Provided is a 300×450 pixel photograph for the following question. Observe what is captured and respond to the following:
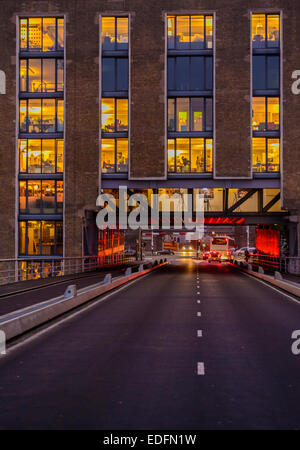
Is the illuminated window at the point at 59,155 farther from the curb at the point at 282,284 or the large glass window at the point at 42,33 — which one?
the curb at the point at 282,284

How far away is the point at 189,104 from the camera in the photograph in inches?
2058

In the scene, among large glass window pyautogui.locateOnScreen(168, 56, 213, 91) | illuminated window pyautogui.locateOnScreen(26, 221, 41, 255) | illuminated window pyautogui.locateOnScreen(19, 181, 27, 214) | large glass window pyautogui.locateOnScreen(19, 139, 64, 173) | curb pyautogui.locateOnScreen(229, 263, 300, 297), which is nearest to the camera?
curb pyautogui.locateOnScreen(229, 263, 300, 297)

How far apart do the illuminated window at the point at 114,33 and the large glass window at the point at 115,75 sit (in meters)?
1.35

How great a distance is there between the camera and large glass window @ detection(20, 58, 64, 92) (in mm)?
52938

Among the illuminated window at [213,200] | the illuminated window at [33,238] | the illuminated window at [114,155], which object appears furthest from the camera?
the illuminated window at [213,200]

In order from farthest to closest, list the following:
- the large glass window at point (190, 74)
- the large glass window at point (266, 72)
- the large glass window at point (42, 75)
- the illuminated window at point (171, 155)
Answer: the large glass window at point (42, 75) → the large glass window at point (190, 74) → the large glass window at point (266, 72) → the illuminated window at point (171, 155)

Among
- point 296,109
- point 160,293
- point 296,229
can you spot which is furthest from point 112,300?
point 296,109

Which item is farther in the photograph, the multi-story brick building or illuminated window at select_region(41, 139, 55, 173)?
illuminated window at select_region(41, 139, 55, 173)

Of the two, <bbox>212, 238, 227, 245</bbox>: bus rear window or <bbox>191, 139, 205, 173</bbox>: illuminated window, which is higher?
<bbox>191, 139, 205, 173</bbox>: illuminated window

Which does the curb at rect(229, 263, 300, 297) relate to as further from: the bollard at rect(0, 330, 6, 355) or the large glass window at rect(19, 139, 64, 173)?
the large glass window at rect(19, 139, 64, 173)

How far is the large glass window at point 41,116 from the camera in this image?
52.8 metres

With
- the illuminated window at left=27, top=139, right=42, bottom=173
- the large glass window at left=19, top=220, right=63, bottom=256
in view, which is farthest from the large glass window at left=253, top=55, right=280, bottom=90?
the large glass window at left=19, top=220, right=63, bottom=256

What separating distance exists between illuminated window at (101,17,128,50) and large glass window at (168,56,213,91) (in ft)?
15.6

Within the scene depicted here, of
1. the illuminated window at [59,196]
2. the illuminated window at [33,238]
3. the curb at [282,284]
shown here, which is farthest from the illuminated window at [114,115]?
the curb at [282,284]
